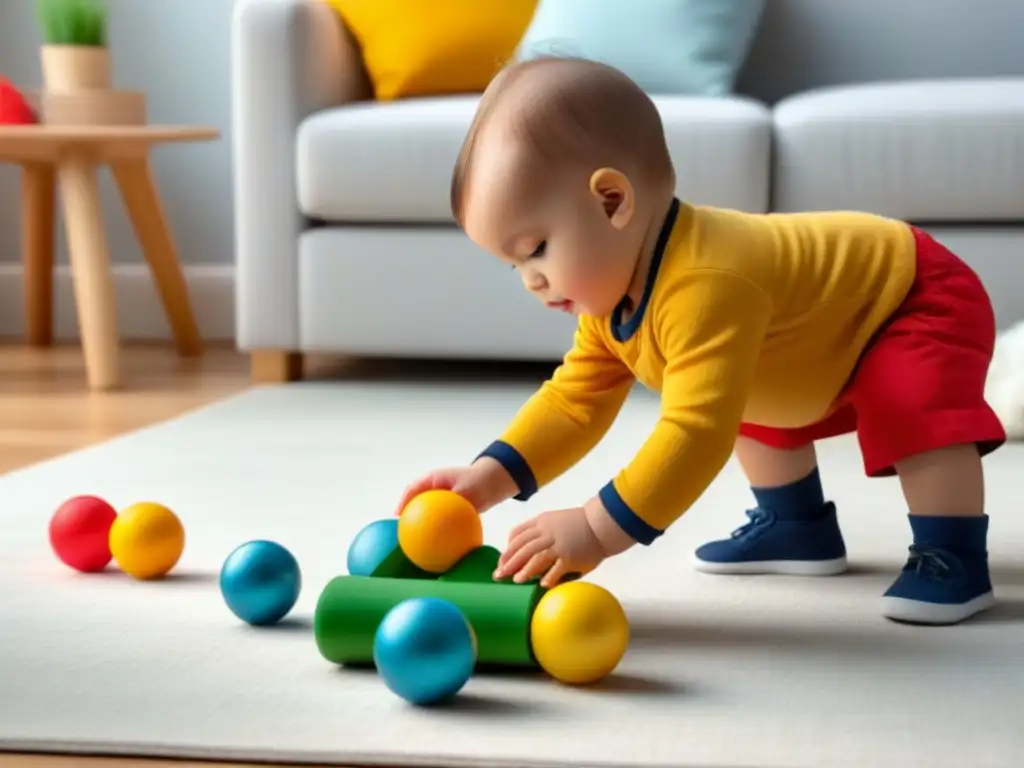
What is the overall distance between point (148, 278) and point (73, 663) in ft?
7.30

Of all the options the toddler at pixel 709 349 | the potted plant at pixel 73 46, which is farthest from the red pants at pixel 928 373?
the potted plant at pixel 73 46

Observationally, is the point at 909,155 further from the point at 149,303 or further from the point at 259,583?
the point at 149,303

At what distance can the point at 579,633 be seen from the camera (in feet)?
3.04

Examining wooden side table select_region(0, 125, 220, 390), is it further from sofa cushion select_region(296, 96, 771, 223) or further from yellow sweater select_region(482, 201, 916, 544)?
yellow sweater select_region(482, 201, 916, 544)

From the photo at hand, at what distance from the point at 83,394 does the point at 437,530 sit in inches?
57.2

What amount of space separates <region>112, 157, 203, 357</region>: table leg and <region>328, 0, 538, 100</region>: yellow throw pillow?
1.66 feet

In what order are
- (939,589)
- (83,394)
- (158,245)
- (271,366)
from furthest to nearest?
(158,245), (271,366), (83,394), (939,589)

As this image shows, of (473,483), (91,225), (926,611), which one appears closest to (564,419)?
(473,483)

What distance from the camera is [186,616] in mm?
1121

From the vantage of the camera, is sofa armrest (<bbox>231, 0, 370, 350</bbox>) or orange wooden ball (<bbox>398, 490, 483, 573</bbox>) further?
sofa armrest (<bbox>231, 0, 370, 350</bbox>)

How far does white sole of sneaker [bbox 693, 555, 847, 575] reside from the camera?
1270mm

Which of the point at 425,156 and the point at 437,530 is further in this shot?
the point at 425,156

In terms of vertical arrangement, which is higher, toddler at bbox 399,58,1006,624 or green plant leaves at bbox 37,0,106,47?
toddler at bbox 399,58,1006,624

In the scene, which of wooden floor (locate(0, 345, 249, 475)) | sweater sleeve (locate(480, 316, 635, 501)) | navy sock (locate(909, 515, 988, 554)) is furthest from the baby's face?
wooden floor (locate(0, 345, 249, 475))
